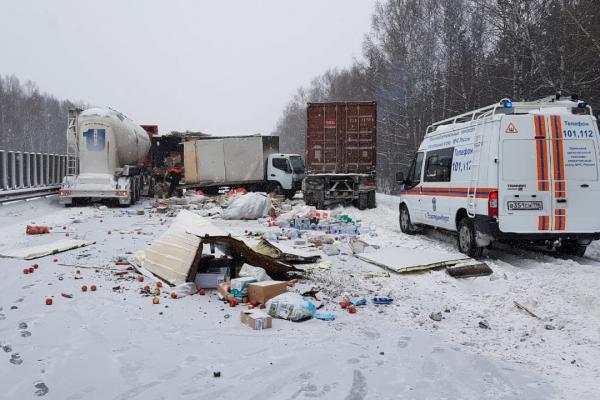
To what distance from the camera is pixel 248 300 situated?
237 inches

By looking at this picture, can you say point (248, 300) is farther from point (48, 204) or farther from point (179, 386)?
point (48, 204)

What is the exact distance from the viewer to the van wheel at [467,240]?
8450mm

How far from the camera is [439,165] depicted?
10078 mm

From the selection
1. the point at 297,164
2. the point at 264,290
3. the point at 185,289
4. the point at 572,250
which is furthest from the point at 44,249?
the point at 297,164

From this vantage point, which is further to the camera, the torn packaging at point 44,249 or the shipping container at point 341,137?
the shipping container at point 341,137

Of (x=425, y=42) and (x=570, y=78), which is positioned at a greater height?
(x=425, y=42)

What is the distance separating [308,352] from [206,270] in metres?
2.78

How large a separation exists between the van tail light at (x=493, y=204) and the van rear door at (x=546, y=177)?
77 millimetres

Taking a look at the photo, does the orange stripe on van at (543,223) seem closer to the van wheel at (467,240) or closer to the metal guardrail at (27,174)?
the van wheel at (467,240)

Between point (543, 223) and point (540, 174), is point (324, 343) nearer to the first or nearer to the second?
point (543, 223)

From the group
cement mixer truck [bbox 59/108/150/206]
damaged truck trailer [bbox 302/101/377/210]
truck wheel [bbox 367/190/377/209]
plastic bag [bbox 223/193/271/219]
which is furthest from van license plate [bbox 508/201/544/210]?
cement mixer truck [bbox 59/108/150/206]

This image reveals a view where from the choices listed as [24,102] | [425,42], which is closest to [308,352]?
[425,42]

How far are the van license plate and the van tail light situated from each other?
0.21 meters

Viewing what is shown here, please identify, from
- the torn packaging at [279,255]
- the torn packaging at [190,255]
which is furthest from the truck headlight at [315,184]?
the torn packaging at [190,255]
